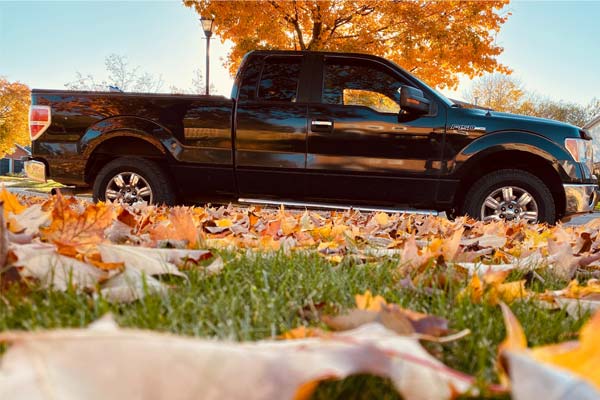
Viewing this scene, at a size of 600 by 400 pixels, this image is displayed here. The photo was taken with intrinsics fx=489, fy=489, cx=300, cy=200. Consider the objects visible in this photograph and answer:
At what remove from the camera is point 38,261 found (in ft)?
4.03

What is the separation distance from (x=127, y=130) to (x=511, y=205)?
426cm

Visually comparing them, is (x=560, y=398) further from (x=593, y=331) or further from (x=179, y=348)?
(x=179, y=348)

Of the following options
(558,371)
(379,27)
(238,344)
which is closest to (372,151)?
(238,344)

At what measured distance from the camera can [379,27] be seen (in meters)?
11.8

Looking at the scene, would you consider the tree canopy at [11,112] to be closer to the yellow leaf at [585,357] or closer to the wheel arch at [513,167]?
the wheel arch at [513,167]

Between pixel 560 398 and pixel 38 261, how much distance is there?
3.92 feet

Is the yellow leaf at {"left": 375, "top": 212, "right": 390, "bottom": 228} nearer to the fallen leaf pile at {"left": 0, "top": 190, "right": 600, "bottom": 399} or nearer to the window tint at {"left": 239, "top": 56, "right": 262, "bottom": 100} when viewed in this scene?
the fallen leaf pile at {"left": 0, "top": 190, "right": 600, "bottom": 399}

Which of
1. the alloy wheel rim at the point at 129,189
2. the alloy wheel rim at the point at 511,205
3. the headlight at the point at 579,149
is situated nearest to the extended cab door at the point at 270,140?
the alloy wheel rim at the point at 129,189

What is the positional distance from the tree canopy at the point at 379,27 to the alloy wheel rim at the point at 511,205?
6.71m

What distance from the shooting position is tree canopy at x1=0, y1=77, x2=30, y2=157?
120 ft

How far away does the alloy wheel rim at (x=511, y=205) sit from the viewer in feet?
17.3

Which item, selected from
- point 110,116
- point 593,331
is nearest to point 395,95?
point 110,116

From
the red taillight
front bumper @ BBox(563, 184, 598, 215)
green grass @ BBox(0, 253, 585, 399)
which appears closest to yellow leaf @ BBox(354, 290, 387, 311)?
green grass @ BBox(0, 253, 585, 399)

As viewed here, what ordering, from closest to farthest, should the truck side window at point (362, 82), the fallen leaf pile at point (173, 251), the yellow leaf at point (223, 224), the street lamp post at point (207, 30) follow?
the fallen leaf pile at point (173, 251) < the yellow leaf at point (223, 224) < the truck side window at point (362, 82) < the street lamp post at point (207, 30)
